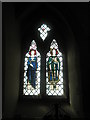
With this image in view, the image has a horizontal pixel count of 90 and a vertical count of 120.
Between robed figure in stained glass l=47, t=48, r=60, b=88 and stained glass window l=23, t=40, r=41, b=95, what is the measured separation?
231 millimetres

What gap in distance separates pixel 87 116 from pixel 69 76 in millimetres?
926

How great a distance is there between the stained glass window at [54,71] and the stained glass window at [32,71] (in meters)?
0.21

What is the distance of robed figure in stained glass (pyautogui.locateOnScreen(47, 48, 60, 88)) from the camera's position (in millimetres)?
3617

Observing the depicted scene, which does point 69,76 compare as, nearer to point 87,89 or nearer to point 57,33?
point 87,89

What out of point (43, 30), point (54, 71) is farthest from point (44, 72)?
point (43, 30)

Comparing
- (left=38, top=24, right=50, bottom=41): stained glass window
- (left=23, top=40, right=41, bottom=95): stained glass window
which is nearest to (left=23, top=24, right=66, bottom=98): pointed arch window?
(left=23, top=40, right=41, bottom=95): stained glass window

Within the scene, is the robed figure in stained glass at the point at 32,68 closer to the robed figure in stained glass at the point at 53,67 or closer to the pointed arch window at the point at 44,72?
the pointed arch window at the point at 44,72

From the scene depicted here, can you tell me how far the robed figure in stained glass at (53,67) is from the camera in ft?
11.9

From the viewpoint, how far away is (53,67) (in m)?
3.69

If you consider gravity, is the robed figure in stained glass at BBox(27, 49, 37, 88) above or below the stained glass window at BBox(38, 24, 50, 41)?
below

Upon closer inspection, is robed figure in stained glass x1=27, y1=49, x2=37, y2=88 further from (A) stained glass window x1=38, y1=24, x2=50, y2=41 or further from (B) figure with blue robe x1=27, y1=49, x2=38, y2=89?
(A) stained glass window x1=38, y1=24, x2=50, y2=41

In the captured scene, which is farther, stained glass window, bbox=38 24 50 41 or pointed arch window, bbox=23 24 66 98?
stained glass window, bbox=38 24 50 41
